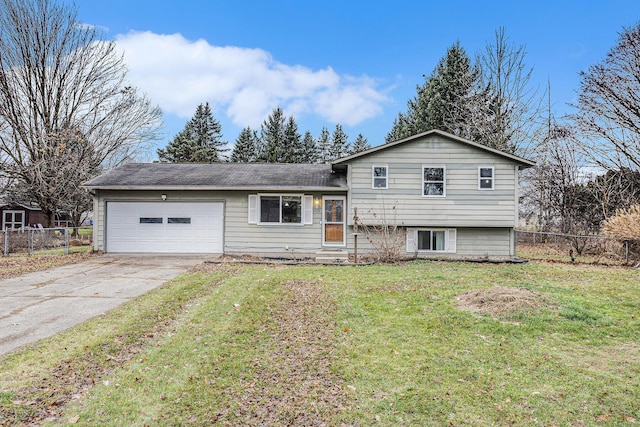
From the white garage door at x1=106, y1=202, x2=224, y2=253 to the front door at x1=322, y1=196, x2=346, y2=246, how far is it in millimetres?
3952

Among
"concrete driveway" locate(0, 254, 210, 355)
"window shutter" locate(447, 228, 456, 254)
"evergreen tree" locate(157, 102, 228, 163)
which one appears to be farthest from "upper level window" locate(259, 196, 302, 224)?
"evergreen tree" locate(157, 102, 228, 163)

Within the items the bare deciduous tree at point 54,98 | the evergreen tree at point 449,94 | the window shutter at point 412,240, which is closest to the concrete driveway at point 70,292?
the window shutter at point 412,240

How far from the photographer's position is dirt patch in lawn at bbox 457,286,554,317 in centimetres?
585

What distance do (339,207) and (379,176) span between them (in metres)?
1.89

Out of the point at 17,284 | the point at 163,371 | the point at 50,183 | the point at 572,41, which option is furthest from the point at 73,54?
the point at 572,41

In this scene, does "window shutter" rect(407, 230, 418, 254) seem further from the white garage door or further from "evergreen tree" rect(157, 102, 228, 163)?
"evergreen tree" rect(157, 102, 228, 163)

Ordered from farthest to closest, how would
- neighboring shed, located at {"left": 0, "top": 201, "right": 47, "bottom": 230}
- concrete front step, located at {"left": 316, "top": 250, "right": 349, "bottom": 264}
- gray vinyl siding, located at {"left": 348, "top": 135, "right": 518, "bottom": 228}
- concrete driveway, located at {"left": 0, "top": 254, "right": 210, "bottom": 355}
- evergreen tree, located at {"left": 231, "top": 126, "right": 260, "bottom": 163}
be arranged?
evergreen tree, located at {"left": 231, "top": 126, "right": 260, "bottom": 163}
neighboring shed, located at {"left": 0, "top": 201, "right": 47, "bottom": 230}
gray vinyl siding, located at {"left": 348, "top": 135, "right": 518, "bottom": 228}
concrete front step, located at {"left": 316, "top": 250, "right": 349, "bottom": 264}
concrete driveway, located at {"left": 0, "top": 254, "right": 210, "bottom": 355}

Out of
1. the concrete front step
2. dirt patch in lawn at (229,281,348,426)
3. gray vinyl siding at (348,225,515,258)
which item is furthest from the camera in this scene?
gray vinyl siding at (348,225,515,258)

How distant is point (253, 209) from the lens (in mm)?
13211

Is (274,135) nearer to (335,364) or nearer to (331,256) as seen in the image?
(331,256)

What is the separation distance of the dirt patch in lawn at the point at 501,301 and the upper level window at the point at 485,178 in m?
6.41

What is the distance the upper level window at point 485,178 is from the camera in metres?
12.5

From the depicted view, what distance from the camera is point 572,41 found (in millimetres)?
18344

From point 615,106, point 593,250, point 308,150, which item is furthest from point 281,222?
point 308,150
